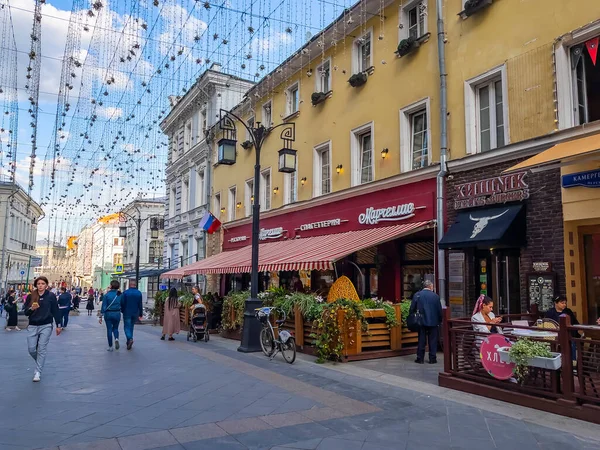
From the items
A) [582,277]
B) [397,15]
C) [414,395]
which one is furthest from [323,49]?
[414,395]

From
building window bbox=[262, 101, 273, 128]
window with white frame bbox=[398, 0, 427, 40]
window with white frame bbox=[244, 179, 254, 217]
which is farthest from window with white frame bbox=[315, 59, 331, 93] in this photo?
window with white frame bbox=[244, 179, 254, 217]

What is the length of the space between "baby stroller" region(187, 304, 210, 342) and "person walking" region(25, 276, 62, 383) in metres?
6.24

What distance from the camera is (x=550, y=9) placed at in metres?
9.96

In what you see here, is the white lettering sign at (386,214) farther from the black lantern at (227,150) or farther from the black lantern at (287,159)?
the black lantern at (227,150)

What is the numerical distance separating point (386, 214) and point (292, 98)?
26.4 ft

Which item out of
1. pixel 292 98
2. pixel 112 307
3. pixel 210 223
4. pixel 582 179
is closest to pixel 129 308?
pixel 112 307

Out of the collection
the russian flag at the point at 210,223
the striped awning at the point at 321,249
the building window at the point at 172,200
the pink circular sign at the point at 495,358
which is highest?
the building window at the point at 172,200

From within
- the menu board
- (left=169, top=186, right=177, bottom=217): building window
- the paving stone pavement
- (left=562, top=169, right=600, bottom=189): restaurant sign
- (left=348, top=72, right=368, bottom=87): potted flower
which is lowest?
the paving stone pavement

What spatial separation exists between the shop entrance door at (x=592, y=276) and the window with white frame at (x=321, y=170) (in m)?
9.29

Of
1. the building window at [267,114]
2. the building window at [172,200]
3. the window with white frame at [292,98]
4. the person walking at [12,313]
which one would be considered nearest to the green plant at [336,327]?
the window with white frame at [292,98]

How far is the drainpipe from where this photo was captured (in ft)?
38.8

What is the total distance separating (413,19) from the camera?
13.8 m

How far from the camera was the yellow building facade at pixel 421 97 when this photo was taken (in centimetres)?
980

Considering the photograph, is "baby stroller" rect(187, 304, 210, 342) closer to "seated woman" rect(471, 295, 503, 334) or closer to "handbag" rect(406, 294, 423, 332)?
"handbag" rect(406, 294, 423, 332)
